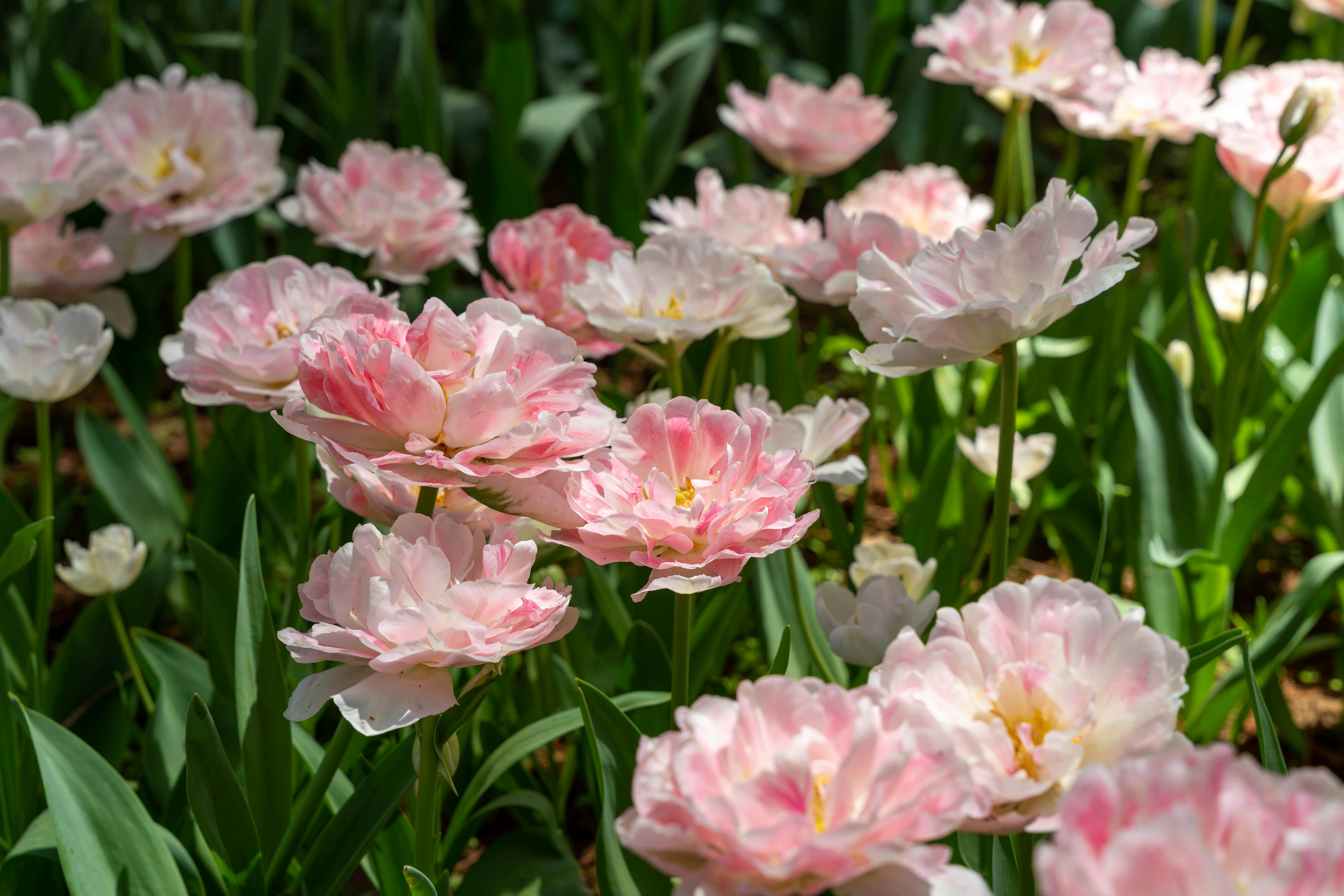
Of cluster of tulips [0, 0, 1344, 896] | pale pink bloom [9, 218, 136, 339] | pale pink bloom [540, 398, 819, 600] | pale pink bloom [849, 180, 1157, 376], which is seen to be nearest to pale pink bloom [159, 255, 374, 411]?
cluster of tulips [0, 0, 1344, 896]

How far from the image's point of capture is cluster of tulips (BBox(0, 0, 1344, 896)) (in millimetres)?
495

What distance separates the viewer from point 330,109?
7.88ft

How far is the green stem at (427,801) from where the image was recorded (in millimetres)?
756

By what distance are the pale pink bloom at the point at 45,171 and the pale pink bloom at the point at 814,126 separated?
87 centimetres

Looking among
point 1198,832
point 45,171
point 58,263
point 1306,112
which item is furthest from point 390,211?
point 1198,832

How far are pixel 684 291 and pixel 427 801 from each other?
1.71ft

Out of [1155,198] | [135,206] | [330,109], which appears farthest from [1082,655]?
[1155,198]

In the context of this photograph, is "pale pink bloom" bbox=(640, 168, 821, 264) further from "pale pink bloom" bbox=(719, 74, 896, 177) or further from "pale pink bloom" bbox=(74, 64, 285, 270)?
"pale pink bloom" bbox=(74, 64, 285, 270)

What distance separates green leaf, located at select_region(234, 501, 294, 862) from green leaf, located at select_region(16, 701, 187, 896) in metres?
0.08

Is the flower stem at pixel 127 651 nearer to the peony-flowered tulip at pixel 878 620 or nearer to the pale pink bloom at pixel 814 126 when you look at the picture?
the peony-flowered tulip at pixel 878 620

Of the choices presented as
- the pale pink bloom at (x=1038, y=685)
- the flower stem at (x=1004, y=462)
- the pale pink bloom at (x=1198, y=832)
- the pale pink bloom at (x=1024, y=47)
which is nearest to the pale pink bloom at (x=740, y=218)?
the pale pink bloom at (x=1024, y=47)

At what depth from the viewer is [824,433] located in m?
0.96

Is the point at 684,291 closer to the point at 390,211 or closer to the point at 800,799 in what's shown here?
the point at 390,211

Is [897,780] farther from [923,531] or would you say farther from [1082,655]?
[923,531]
